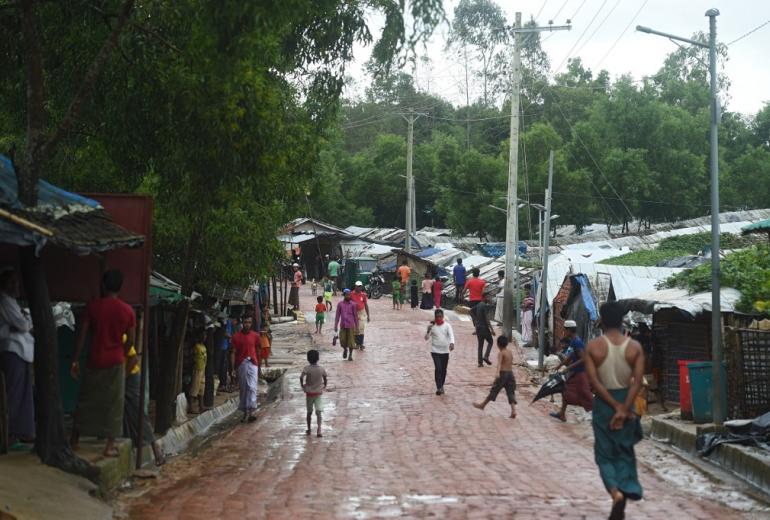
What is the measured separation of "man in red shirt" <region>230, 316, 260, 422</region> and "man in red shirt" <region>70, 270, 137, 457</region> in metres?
6.84

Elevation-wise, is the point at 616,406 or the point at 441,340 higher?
the point at 441,340

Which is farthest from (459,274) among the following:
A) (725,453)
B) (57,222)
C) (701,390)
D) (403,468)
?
(57,222)

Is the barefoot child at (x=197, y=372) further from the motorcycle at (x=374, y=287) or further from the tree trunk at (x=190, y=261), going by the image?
the motorcycle at (x=374, y=287)

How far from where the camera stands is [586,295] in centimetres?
2427

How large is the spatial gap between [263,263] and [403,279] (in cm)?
2417

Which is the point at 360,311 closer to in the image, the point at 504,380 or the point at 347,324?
the point at 347,324

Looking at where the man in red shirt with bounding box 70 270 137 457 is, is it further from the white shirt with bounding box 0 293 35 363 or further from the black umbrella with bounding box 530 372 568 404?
the black umbrella with bounding box 530 372 568 404

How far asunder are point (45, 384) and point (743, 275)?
1279 centimetres

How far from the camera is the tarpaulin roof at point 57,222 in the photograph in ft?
27.2

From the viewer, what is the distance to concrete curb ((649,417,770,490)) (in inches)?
440

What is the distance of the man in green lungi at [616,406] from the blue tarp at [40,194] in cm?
528

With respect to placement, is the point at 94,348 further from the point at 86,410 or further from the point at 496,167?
the point at 496,167

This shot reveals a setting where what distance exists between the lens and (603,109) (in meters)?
53.2

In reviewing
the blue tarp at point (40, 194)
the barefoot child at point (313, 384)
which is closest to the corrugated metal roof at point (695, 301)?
the barefoot child at point (313, 384)
